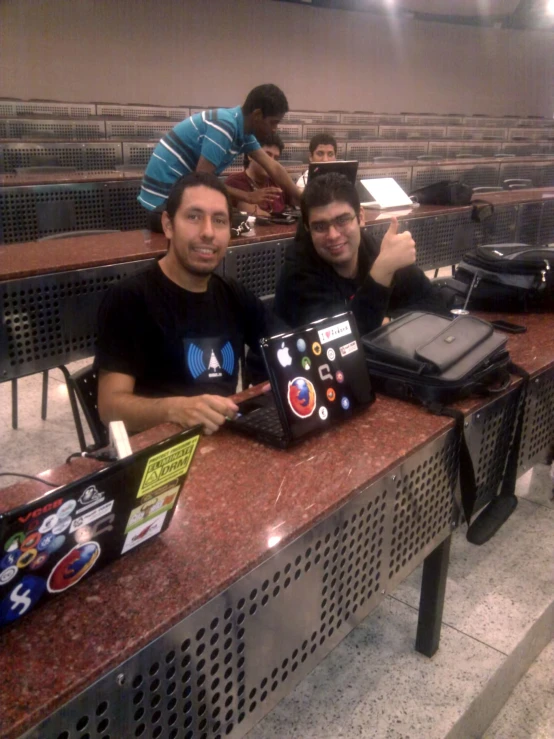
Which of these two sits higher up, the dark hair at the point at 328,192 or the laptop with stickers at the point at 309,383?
the dark hair at the point at 328,192

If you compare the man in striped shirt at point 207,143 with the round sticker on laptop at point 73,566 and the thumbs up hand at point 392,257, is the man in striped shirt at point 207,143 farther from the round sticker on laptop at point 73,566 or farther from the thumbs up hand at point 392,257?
the round sticker on laptop at point 73,566

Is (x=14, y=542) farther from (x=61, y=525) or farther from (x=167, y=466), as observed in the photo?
(x=167, y=466)

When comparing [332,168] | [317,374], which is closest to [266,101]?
[332,168]

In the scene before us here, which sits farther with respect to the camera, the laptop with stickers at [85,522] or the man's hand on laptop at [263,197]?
the man's hand on laptop at [263,197]

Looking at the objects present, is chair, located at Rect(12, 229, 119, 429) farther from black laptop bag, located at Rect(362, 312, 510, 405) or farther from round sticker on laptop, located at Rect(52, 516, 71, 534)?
round sticker on laptop, located at Rect(52, 516, 71, 534)

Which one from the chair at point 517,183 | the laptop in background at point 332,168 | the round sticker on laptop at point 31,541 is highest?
the laptop in background at point 332,168

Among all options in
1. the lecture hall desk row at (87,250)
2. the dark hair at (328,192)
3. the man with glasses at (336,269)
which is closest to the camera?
the man with glasses at (336,269)

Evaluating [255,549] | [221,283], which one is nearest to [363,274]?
[221,283]

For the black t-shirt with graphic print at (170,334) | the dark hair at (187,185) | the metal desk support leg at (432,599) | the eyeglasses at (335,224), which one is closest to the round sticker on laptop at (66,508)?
the black t-shirt with graphic print at (170,334)

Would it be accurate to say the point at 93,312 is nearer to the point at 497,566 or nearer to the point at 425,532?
the point at 425,532

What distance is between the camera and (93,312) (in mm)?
2049

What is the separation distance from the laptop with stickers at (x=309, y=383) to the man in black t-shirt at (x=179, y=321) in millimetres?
316

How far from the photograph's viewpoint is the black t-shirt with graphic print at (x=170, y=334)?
1.44 metres

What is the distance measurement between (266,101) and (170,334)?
1.66 meters
